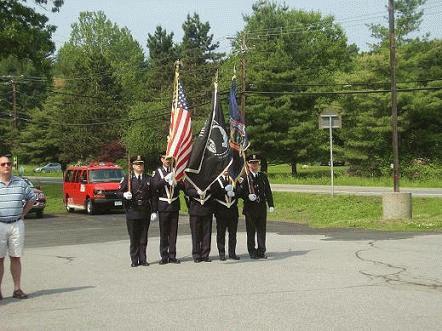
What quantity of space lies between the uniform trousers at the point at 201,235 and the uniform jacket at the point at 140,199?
0.81m

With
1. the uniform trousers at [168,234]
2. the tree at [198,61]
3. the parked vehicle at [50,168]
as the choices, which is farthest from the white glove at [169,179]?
the parked vehicle at [50,168]

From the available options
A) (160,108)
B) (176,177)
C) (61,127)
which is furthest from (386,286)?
(61,127)

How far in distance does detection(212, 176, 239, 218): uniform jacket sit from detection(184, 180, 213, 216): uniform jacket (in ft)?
0.42

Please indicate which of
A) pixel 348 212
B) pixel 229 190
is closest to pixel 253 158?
pixel 229 190

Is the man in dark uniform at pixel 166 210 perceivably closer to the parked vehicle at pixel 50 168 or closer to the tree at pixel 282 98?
the tree at pixel 282 98

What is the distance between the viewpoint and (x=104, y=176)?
29.7 m

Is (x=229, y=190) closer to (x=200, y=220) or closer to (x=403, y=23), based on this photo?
(x=200, y=220)

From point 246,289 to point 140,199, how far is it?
344 centimetres

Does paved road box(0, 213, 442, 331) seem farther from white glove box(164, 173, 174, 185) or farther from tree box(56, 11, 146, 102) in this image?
tree box(56, 11, 146, 102)

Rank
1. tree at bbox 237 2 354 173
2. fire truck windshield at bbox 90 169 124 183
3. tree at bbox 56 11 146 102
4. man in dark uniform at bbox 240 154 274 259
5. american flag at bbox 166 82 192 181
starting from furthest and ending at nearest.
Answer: tree at bbox 56 11 146 102 < tree at bbox 237 2 354 173 < fire truck windshield at bbox 90 169 124 183 < man in dark uniform at bbox 240 154 274 259 < american flag at bbox 166 82 192 181

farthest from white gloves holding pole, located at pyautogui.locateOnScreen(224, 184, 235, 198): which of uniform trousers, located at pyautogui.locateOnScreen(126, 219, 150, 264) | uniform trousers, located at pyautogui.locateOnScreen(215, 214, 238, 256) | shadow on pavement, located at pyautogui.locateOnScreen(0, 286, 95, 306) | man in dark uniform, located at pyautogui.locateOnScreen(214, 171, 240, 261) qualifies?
shadow on pavement, located at pyautogui.locateOnScreen(0, 286, 95, 306)

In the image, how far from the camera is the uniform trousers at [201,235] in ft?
40.4

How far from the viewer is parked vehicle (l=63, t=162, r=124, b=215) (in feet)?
93.5

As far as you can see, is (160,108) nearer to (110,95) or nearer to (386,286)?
(110,95)
